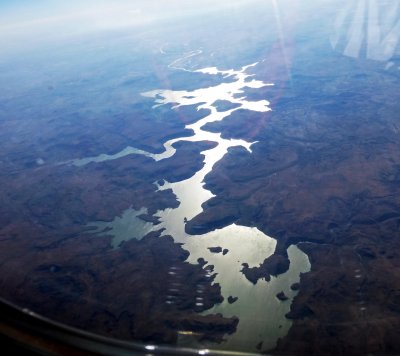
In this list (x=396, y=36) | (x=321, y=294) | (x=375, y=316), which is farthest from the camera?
(x=396, y=36)

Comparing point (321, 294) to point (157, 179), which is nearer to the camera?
point (321, 294)

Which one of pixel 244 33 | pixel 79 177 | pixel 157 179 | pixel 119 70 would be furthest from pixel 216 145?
pixel 244 33

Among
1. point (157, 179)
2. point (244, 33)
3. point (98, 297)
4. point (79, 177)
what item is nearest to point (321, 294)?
point (98, 297)

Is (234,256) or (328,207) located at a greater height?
(234,256)

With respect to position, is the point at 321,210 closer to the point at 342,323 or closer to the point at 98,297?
the point at 342,323

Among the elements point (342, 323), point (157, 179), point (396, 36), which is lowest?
point (396, 36)

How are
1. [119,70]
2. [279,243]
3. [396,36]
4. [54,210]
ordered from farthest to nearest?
1. [119,70]
2. [396,36]
3. [54,210]
4. [279,243]

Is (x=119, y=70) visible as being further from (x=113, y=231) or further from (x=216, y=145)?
(x=113, y=231)

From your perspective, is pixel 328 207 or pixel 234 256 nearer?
pixel 234 256

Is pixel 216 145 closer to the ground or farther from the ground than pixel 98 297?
closer to the ground
